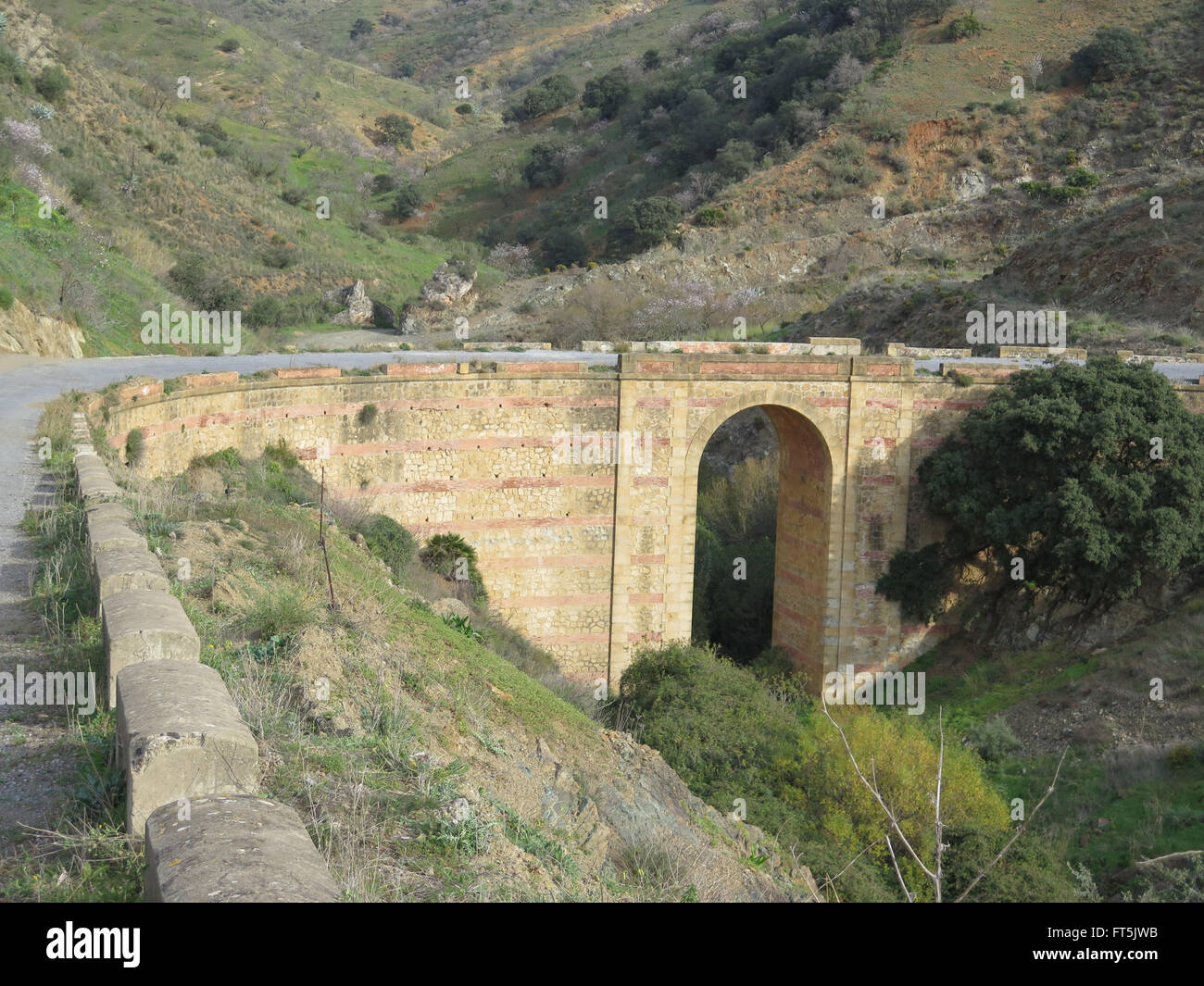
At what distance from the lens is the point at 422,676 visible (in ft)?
29.8

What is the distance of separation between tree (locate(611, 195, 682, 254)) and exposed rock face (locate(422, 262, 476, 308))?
7395mm

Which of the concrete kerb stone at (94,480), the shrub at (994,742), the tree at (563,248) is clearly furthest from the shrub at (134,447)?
the tree at (563,248)

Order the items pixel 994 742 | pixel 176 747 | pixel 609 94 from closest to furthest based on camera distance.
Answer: pixel 176 747 → pixel 994 742 → pixel 609 94

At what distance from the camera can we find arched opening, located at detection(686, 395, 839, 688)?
22.6m

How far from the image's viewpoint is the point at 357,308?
38.8 meters

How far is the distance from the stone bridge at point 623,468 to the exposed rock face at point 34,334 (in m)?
5.16

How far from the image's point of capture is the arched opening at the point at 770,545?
2259cm

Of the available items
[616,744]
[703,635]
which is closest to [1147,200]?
[703,635]

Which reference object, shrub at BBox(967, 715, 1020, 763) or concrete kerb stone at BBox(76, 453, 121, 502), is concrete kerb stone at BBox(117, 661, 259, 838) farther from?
shrub at BBox(967, 715, 1020, 763)

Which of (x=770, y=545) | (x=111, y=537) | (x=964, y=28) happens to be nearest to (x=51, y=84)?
(x=770, y=545)

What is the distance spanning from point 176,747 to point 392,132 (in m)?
70.2

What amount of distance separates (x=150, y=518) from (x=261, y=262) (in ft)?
105

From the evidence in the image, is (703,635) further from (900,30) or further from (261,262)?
(900,30)

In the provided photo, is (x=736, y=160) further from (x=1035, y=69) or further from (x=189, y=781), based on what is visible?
(x=189, y=781)
